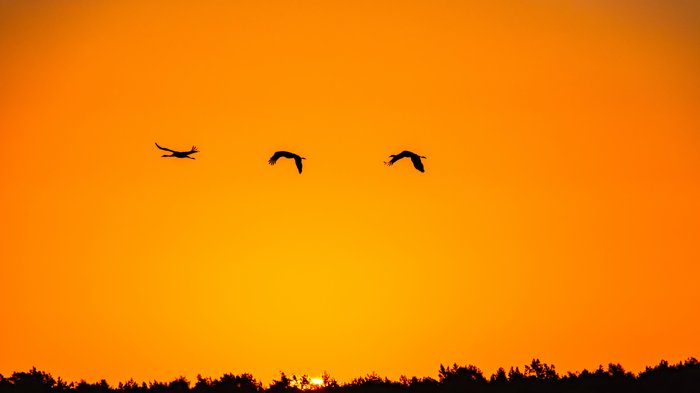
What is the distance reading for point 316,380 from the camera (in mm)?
87625

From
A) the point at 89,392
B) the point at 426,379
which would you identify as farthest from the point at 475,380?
the point at 89,392

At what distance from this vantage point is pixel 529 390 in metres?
86.2

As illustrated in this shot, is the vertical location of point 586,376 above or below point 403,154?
below

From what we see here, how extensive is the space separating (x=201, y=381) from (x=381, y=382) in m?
6.38

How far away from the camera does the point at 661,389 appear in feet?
281

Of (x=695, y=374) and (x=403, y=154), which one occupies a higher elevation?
(x=403, y=154)

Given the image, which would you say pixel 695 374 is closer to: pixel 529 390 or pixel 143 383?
pixel 529 390

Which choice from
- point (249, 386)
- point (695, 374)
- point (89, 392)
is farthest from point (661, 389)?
point (89, 392)

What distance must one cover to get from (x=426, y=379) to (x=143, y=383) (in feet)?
32.8

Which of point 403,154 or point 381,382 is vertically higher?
point 403,154

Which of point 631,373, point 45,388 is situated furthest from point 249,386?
point 631,373

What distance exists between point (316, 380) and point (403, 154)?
8843 millimetres

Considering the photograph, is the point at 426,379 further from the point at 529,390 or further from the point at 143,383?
the point at 143,383

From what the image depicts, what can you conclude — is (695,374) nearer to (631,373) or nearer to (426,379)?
(631,373)
